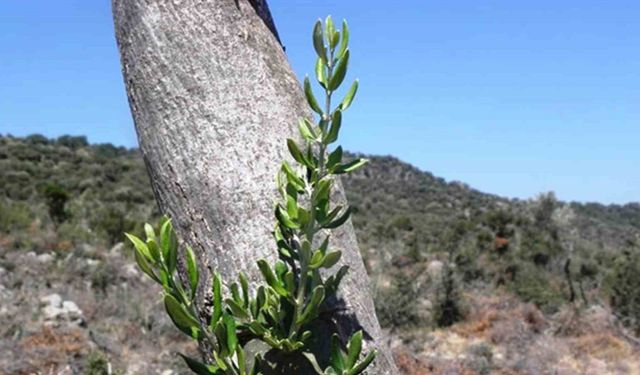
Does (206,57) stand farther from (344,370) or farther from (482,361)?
(482,361)

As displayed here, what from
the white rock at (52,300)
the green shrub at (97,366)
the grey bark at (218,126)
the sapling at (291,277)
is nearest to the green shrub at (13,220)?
the white rock at (52,300)

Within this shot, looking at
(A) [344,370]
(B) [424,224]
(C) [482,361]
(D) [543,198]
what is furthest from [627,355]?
(B) [424,224]

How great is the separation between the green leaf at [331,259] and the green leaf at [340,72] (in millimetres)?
196

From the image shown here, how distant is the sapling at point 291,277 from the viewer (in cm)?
76

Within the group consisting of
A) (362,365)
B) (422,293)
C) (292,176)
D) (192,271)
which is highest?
(422,293)

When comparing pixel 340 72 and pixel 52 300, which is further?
pixel 52 300

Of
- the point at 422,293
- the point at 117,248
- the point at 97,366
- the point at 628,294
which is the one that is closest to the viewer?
the point at 97,366

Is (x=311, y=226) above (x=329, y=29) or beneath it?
beneath

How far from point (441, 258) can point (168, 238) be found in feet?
50.5

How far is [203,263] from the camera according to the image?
0.83m

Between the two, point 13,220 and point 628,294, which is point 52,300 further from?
point 628,294

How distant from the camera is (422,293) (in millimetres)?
11234

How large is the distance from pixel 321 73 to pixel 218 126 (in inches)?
5.4

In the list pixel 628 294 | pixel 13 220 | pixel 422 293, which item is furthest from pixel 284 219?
pixel 13 220
